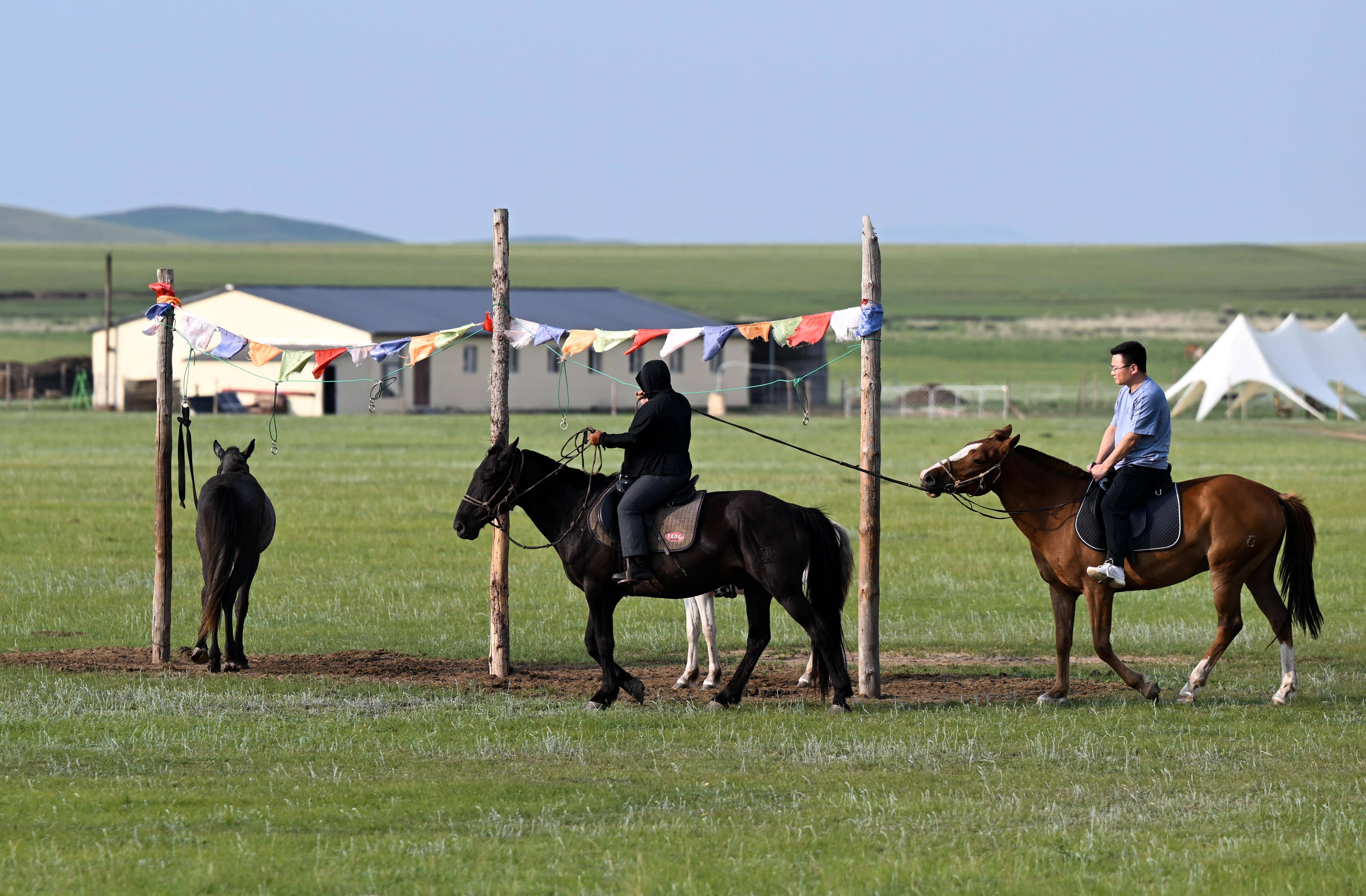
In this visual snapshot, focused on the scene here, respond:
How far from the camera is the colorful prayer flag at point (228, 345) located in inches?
589

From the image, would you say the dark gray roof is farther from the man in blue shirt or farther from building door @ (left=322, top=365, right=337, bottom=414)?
the man in blue shirt

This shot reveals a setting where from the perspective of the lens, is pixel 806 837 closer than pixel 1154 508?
Yes

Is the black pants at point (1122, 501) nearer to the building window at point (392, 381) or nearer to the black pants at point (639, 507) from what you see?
the black pants at point (639, 507)

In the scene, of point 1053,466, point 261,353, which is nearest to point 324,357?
point 261,353

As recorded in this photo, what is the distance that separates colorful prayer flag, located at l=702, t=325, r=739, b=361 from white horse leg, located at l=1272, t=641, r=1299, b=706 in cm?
484

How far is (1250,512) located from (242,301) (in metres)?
55.6

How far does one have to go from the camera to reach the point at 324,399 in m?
59.9

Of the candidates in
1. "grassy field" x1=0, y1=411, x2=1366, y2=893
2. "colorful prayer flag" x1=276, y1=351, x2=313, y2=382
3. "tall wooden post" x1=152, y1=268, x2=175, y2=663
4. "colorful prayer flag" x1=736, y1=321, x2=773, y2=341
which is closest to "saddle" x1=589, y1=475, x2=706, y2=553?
"grassy field" x1=0, y1=411, x2=1366, y2=893

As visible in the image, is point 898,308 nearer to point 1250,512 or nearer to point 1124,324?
point 1124,324

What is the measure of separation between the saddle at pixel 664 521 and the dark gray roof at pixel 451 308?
4715 centimetres

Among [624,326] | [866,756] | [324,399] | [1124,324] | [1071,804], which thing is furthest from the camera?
[1124,324]

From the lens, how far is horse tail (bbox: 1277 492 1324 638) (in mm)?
12352

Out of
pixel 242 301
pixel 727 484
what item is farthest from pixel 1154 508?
pixel 242 301

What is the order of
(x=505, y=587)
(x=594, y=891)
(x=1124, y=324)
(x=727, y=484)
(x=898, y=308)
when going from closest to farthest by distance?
1. (x=594, y=891)
2. (x=505, y=587)
3. (x=727, y=484)
4. (x=1124, y=324)
5. (x=898, y=308)
